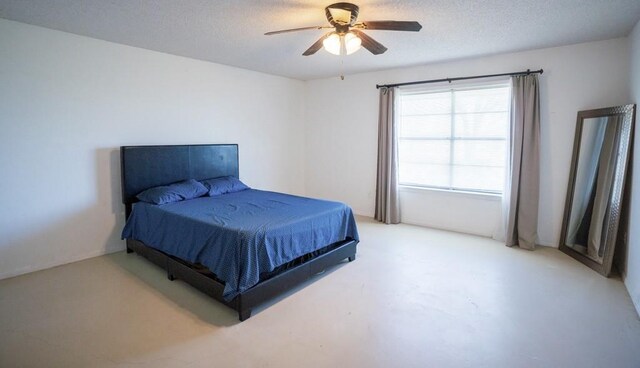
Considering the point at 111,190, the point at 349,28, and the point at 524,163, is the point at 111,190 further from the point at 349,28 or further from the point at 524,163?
the point at 524,163

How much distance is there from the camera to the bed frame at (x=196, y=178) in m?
2.62

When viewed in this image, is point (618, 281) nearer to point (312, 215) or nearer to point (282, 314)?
point (312, 215)

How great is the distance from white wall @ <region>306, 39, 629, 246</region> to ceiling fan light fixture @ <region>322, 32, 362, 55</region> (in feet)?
5.69

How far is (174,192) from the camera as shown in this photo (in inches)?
148

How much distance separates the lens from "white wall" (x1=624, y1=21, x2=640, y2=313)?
2709mm

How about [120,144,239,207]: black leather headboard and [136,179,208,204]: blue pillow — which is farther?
[120,144,239,207]: black leather headboard

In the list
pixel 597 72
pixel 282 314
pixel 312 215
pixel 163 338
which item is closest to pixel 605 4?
pixel 597 72

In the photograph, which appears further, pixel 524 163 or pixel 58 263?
pixel 524 163

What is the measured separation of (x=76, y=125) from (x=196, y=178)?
1.44m

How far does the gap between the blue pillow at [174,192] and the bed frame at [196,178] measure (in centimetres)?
19

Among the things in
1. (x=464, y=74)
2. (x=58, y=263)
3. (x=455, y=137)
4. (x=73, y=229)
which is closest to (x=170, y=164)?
(x=73, y=229)

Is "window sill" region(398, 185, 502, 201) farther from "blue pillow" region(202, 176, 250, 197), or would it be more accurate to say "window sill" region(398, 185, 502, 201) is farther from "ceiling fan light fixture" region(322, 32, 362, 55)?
"ceiling fan light fixture" region(322, 32, 362, 55)

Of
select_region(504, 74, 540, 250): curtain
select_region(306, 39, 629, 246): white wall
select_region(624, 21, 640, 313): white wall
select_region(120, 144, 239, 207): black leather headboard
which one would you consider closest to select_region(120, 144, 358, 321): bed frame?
select_region(120, 144, 239, 207): black leather headboard

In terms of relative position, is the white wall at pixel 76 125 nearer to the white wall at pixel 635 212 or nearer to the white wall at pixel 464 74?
the white wall at pixel 464 74
